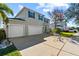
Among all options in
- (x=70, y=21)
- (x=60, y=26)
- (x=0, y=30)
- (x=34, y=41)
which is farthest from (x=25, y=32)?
(x=70, y=21)

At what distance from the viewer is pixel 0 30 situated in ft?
22.4

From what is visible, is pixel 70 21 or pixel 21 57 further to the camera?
pixel 70 21

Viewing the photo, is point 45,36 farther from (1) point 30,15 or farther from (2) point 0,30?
(2) point 0,30

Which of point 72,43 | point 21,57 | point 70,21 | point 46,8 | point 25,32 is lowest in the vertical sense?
point 21,57

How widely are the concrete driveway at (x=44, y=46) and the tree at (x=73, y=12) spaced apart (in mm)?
961

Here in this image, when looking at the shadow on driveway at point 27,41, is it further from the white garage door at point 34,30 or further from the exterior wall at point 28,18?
the exterior wall at point 28,18

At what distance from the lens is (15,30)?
7168 mm

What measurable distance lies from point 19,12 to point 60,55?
2299 mm

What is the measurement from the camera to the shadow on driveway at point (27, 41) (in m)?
6.88

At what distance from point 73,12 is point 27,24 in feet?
6.32

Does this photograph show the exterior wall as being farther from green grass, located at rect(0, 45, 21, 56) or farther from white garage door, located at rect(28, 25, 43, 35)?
green grass, located at rect(0, 45, 21, 56)

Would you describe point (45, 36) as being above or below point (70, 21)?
below

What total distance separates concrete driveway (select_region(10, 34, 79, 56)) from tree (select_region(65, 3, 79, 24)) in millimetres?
961

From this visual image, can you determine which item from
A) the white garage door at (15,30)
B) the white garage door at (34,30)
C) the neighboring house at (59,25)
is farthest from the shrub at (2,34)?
the neighboring house at (59,25)
